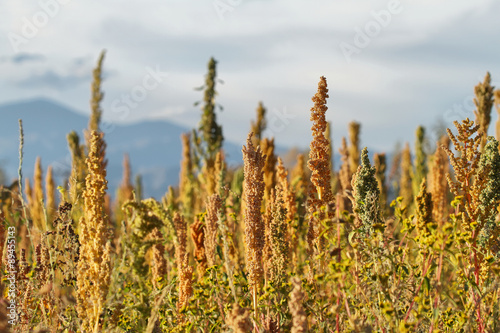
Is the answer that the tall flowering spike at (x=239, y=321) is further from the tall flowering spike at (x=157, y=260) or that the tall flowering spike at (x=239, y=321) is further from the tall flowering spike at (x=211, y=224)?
the tall flowering spike at (x=157, y=260)

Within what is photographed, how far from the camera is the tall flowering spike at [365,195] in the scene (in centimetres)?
315

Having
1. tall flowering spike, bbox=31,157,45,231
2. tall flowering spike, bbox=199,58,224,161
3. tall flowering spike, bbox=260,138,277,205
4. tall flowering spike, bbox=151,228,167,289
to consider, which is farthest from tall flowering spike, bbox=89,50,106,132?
tall flowering spike, bbox=151,228,167,289

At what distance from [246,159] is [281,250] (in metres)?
0.78

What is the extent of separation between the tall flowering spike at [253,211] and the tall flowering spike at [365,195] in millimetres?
655

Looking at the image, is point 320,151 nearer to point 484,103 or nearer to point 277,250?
point 277,250

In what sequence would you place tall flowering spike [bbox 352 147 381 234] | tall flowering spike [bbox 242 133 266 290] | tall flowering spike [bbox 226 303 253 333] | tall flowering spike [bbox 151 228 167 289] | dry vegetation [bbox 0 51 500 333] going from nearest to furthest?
tall flowering spike [bbox 226 303 253 333] < dry vegetation [bbox 0 51 500 333] < tall flowering spike [bbox 242 133 266 290] < tall flowering spike [bbox 352 147 381 234] < tall flowering spike [bbox 151 228 167 289]

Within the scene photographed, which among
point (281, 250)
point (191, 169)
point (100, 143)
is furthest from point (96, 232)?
point (191, 169)

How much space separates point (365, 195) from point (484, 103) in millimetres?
2859

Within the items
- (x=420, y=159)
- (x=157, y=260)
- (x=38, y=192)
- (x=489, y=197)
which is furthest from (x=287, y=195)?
(x=420, y=159)

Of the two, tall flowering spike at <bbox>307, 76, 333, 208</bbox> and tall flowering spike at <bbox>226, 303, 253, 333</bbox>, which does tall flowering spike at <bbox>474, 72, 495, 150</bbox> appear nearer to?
tall flowering spike at <bbox>307, 76, 333, 208</bbox>

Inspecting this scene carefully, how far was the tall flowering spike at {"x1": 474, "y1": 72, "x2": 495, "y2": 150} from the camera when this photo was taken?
528cm

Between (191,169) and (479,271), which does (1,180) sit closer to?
(191,169)

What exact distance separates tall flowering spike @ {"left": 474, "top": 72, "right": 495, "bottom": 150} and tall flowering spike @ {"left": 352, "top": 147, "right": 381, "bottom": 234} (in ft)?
8.67

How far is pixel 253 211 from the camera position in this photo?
303cm
